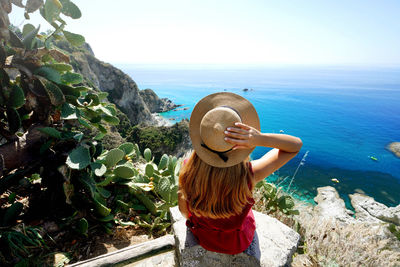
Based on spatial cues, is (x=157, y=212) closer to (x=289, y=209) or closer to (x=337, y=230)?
(x=289, y=209)

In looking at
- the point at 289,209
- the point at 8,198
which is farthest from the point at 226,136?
the point at 8,198

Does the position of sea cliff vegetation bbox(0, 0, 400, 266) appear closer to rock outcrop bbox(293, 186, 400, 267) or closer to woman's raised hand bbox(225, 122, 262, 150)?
rock outcrop bbox(293, 186, 400, 267)

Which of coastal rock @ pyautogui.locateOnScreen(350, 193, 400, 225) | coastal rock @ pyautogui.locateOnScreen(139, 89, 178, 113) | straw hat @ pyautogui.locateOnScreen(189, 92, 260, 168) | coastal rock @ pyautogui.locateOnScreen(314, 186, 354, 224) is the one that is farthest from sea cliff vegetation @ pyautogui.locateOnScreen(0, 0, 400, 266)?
coastal rock @ pyautogui.locateOnScreen(139, 89, 178, 113)

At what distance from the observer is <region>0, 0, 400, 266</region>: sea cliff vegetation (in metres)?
2.06

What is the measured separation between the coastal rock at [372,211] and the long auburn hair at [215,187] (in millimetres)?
21357

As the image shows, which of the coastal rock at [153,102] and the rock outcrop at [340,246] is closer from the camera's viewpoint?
the rock outcrop at [340,246]

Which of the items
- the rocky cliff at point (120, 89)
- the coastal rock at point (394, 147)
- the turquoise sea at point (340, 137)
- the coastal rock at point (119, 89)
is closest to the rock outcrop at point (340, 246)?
the turquoise sea at point (340, 137)

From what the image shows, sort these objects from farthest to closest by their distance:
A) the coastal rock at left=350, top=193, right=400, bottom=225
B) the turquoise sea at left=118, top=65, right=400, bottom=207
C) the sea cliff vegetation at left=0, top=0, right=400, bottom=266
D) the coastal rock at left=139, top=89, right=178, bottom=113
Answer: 1. the coastal rock at left=139, top=89, right=178, bottom=113
2. the turquoise sea at left=118, top=65, right=400, bottom=207
3. the coastal rock at left=350, top=193, right=400, bottom=225
4. the sea cliff vegetation at left=0, top=0, right=400, bottom=266

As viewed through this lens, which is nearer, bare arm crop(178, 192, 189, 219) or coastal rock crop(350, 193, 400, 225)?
bare arm crop(178, 192, 189, 219)

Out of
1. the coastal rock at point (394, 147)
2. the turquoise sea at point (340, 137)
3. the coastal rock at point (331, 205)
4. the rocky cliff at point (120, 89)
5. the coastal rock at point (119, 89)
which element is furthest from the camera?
the coastal rock at point (119, 89)

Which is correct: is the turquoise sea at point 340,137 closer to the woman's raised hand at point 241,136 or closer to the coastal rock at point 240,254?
the coastal rock at point 240,254

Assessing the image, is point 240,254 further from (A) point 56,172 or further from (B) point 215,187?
(A) point 56,172

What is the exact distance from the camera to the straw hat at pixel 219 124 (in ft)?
4.31

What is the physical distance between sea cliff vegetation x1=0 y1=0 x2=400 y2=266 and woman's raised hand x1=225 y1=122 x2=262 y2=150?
1.62 metres
